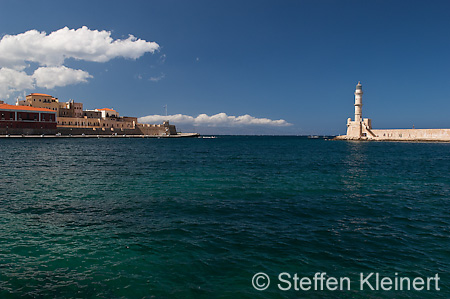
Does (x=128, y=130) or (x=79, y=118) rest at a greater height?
(x=79, y=118)

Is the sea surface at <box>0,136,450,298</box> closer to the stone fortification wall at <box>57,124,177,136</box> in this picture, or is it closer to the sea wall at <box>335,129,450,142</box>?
the stone fortification wall at <box>57,124,177,136</box>

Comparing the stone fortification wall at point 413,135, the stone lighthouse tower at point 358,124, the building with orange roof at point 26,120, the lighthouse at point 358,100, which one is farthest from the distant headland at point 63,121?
the stone fortification wall at point 413,135

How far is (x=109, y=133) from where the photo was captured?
129 meters

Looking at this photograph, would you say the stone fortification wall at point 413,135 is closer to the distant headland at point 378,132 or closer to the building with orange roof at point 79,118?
the distant headland at point 378,132

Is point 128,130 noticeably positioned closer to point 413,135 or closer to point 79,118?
point 79,118

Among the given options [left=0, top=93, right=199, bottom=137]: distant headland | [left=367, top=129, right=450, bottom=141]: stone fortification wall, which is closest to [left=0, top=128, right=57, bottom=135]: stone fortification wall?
[left=0, top=93, right=199, bottom=137]: distant headland

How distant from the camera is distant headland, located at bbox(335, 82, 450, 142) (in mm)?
107750

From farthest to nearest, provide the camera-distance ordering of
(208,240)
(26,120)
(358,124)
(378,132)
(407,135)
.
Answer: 1. (378,132)
2. (358,124)
3. (407,135)
4. (26,120)
5. (208,240)

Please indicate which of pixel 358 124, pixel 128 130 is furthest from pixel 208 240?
pixel 128 130

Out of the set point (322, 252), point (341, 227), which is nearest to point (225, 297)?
point (322, 252)

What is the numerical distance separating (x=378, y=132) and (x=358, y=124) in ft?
38.8

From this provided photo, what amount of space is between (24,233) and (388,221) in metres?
15.1

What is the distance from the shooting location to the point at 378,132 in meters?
121

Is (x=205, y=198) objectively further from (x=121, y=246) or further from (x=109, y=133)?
(x=109, y=133)
